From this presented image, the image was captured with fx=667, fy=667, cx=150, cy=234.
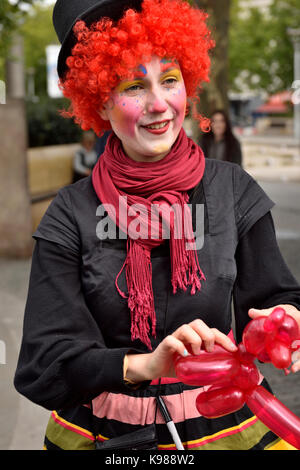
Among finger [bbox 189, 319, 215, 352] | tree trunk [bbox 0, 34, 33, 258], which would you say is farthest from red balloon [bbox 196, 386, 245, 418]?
tree trunk [bbox 0, 34, 33, 258]

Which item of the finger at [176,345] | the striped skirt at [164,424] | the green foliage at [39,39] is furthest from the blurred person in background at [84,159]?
the green foliage at [39,39]

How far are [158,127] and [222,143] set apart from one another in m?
6.49

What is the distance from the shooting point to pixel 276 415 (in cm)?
147

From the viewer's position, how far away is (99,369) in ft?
5.33

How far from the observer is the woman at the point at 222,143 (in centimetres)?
806

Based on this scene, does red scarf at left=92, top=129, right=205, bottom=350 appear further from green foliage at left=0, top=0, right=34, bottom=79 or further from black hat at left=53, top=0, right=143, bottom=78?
green foliage at left=0, top=0, right=34, bottom=79

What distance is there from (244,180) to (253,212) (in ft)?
0.36

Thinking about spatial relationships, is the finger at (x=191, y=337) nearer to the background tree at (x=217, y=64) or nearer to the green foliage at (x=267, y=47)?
the background tree at (x=217, y=64)

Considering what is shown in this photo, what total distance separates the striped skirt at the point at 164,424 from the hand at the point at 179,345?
0.20m

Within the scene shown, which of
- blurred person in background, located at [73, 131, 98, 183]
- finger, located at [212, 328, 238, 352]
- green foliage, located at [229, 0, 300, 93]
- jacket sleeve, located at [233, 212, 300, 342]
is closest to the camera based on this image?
finger, located at [212, 328, 238, 352]

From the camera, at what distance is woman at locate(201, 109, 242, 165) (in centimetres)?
806
